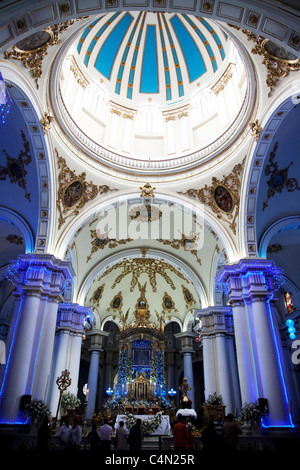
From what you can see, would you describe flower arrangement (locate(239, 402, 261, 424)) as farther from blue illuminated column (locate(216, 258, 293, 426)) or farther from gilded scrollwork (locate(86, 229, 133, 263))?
gilded scrollwork (locate(86, 229, 133, 263))

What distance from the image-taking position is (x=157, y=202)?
51.1 ft

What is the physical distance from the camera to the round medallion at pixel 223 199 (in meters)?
14.1

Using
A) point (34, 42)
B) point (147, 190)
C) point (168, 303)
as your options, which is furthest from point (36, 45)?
point (168, 303)

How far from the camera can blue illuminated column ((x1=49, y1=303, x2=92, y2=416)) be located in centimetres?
1573

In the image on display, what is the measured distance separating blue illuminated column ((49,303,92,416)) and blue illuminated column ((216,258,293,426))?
814 cm

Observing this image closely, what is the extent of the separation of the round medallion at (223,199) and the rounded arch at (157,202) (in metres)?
0.58

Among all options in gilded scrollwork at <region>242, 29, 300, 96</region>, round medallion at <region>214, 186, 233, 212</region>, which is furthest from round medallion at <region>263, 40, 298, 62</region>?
round medallion at <region>214, 186, 233, 212</region>

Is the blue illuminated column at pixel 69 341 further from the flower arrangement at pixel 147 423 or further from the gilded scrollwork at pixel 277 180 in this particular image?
the gilded scrollwork at pixel 277 180

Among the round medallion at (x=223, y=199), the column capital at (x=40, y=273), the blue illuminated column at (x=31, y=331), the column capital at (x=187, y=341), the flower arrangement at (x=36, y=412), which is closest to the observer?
the flower arrangement at (x=36, y=412)

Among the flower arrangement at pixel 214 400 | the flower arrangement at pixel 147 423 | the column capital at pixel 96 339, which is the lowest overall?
the flower arrangement at pixel 147 423

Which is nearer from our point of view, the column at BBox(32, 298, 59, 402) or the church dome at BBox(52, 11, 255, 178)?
the column at BBox(32, 298, 59, 402)

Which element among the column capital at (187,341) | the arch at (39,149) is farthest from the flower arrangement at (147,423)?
the column capital at (187,341)

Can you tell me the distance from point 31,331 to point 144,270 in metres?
12.4

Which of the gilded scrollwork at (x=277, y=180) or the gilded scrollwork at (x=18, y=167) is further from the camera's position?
the gilded scrollwork at (x=277, y=180)
